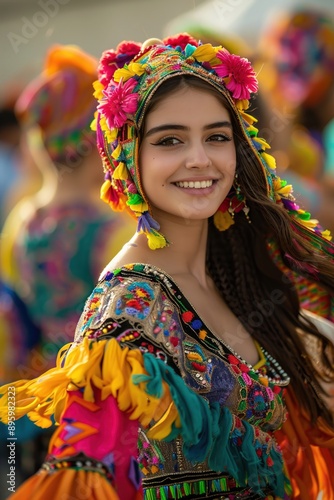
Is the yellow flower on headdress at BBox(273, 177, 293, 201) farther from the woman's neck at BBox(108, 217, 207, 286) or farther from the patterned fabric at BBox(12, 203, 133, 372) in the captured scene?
the patterned fabric at BBox(12, 203, 133, 372)

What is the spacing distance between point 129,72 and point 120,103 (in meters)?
0.10

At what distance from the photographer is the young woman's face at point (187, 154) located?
2.34 meters

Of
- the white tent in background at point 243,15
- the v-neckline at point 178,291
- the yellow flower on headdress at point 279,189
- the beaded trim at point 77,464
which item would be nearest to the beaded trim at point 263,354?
the v-neckline at point 178,291

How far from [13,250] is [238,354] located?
7.23ft

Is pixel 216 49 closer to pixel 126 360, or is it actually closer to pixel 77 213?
pixel 126 360

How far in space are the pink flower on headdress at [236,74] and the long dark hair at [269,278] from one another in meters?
0.17

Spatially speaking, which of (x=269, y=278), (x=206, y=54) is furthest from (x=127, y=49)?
(x=269, y=278)

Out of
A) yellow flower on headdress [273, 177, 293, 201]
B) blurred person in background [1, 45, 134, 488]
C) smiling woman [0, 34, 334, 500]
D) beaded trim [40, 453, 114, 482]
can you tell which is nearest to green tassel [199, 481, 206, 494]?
smiling woman [0, 34, 334, 500]

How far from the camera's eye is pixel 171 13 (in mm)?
7797

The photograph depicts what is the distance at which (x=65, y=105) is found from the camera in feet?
14.4

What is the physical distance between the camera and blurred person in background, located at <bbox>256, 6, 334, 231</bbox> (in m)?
5.56

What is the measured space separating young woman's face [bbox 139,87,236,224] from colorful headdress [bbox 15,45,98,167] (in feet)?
6.87

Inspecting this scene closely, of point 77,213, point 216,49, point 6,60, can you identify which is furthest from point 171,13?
point 216,49

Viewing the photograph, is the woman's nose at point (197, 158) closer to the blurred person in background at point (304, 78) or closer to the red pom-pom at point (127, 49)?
the red pom-pom at point (127, 49)
